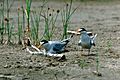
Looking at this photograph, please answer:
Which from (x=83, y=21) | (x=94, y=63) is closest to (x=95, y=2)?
(x=83, y=21)

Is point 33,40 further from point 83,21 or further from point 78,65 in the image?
point 83,21

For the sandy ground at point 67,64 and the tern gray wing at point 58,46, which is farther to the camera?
the tern gray wing at point 58,46

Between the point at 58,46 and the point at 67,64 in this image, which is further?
the point at 58,46

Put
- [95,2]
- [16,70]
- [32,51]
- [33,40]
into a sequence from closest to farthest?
1. [16,70]
2. [32,51]
3. [33,40]
4. [95,2]

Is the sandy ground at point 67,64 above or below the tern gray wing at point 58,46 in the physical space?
below

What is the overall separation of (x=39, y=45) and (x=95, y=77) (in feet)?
6.91

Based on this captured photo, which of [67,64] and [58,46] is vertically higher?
[58,46]

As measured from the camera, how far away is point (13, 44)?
8.60 metres

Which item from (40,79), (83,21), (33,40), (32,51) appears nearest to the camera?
(40,79)

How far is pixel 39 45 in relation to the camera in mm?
8055

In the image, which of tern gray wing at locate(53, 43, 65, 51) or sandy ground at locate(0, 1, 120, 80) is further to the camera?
tern gray wing at locate(53, 43, 65, 51)

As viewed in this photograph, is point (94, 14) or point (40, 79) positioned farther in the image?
point (94, 14)

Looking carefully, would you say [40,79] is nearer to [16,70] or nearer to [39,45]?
[16,70]

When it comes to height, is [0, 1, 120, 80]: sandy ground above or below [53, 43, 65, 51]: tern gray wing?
below
